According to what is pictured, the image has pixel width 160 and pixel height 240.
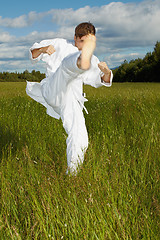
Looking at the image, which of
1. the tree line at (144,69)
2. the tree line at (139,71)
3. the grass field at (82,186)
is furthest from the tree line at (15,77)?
the grass field at (82,186)

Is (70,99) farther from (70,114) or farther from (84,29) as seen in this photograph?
(84,29)

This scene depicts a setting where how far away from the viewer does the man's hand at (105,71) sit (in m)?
2.80

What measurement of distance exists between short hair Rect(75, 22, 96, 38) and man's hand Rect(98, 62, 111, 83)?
35 cm

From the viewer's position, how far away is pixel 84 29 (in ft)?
8.93

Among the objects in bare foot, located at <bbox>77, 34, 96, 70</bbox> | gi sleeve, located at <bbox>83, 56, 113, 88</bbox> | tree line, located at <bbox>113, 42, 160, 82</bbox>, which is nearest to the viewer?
bare foot, located at <bbox>77, 34, 96, 70</bbox>

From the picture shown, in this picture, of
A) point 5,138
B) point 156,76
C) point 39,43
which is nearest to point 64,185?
point 39,43

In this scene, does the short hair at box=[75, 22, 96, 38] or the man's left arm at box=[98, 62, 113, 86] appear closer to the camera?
the short hair at box=[75, 22, 96, 38]

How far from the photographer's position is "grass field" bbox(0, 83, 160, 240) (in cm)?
211

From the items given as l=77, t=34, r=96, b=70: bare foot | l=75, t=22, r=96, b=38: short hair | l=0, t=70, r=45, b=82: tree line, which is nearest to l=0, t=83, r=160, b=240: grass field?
l=77, t=34, r=96, b=70: bare foot

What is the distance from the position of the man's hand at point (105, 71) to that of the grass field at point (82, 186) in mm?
833

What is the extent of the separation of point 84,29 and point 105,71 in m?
0.52

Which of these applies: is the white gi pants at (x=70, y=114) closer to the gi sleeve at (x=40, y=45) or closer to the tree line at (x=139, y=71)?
the gi sleeve at (x=40, y=45)

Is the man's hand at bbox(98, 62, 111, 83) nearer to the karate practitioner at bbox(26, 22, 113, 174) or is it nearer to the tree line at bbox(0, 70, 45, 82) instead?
the karate practitioner at bbox(26, 22, 113, 174)

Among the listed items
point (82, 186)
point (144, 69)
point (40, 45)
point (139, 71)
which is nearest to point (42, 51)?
point (40, 45)
